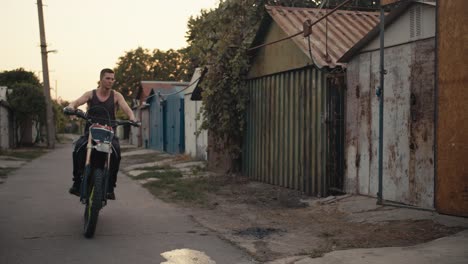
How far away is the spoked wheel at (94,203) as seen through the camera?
20.6ft

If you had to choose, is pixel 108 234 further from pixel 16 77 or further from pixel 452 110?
pixel 16 77

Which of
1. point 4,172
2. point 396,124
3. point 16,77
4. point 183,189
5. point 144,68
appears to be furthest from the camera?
point 144,68

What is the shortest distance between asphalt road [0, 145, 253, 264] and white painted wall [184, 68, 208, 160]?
364 inches

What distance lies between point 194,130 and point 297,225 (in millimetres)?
14076

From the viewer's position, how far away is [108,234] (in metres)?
6.60

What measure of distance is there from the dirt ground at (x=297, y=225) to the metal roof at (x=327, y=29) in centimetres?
259

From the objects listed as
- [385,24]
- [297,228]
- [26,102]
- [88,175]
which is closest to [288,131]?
[385,24]

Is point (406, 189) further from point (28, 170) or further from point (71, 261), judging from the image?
point (28, 170)

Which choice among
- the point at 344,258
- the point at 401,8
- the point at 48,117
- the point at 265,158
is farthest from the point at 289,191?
the point at 48,117

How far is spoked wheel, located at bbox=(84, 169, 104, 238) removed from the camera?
247 inches

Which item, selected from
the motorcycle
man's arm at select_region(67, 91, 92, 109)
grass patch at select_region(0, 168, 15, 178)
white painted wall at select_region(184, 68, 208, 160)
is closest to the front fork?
the motorcycle

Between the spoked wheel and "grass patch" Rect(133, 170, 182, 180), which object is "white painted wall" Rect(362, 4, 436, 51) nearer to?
the spoked wheel

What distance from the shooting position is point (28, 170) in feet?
54.5

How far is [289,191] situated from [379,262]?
19.4 feet
